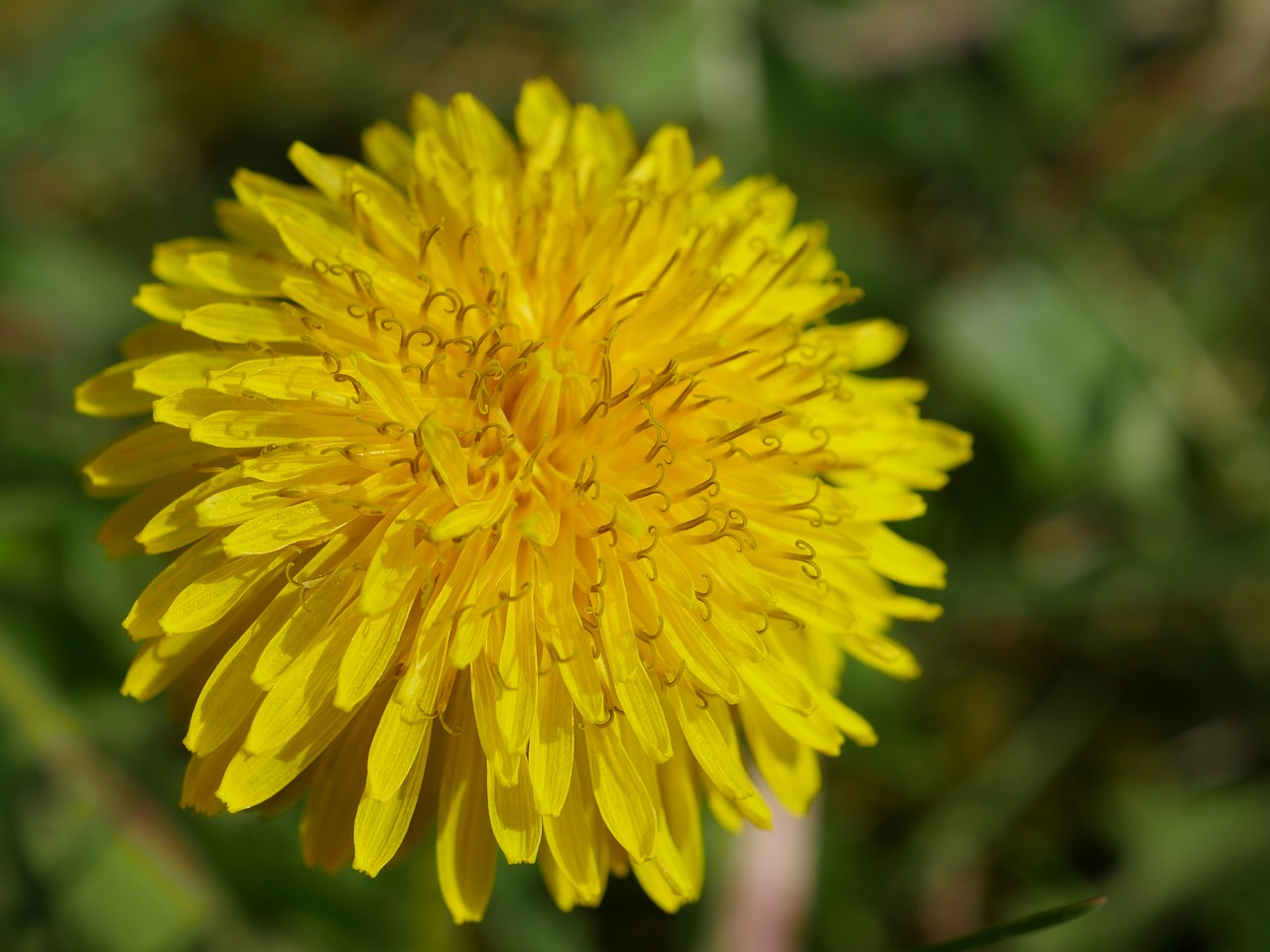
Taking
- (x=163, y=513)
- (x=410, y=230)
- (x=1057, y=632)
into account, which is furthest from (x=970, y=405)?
(x=163, y=513)

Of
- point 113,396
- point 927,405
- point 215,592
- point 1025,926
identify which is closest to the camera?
point 215,592

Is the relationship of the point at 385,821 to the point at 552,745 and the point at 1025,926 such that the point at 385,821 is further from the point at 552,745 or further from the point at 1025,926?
the point at 1025,926

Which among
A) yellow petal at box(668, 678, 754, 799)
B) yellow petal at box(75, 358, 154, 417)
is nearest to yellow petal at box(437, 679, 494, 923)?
yellow petal at box(668, 678, 754, 799)

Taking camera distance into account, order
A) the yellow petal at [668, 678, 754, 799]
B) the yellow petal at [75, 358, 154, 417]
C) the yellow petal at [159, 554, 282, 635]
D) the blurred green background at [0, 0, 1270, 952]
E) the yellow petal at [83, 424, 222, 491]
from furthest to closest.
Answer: the blurred green background at [0, 0, 1270, 952] < the yellow petal at [75, 358, 154, 417] < the yellow petal at [83, 424, 222, 491] < the yellow petal at [668, 678, 754, 799] < the yellow petal at [159, 554, 282, 635]

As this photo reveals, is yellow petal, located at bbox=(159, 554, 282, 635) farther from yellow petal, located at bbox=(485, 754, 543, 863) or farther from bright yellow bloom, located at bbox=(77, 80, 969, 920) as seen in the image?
yellow petal, located at bbox=(485, 754, 543, 863)

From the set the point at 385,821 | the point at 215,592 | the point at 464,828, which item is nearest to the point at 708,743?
the point at 464,828

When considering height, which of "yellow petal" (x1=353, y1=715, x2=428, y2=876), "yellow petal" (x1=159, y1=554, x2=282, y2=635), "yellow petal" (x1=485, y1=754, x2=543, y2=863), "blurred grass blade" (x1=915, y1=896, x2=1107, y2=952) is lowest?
"yellow petal" (x1=353, y1=715, x2=428, y2=876)
